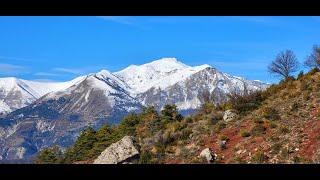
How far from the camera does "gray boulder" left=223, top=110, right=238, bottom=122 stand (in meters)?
31.4

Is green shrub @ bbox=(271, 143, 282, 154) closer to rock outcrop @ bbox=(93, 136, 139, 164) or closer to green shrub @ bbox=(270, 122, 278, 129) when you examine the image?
green shrub @ bbox=(270, 122, 278, 129)

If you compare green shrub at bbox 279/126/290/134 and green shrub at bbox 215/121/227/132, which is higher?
green shrub at bbox 215/121/227/132

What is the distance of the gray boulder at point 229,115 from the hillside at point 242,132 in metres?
0.09

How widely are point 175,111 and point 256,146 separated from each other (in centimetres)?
1612

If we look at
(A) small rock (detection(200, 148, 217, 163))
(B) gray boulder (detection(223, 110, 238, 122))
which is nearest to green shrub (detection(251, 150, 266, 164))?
(A) small rock (detection(200, 148, 217, 163))

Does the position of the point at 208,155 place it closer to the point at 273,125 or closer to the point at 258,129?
the point at 258,129

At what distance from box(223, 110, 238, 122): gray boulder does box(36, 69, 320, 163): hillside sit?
0.28 ft

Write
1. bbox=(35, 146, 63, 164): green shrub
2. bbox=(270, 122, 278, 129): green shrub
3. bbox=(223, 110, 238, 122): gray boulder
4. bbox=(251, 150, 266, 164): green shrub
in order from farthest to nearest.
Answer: bbox=(35, 146, 63, 164): green shrub → bbox=(223, 110, 238, 122): gray boulder → bbox=(270, 122, 278, 129): green shrub → bbox=(251, 150, 266, 164): green shrub

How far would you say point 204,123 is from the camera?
107 feet

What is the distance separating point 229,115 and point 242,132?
4737mm

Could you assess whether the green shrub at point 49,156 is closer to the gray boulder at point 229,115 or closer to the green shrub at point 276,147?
the gray boulder at point 229,115

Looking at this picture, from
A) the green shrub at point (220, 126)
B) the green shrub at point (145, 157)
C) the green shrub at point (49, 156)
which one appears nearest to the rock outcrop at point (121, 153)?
the green shrub at point (145, 157)

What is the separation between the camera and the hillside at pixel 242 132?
23.2m
